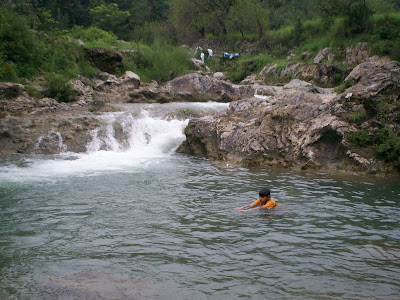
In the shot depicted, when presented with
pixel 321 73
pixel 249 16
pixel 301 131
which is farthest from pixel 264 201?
pixel 249 16

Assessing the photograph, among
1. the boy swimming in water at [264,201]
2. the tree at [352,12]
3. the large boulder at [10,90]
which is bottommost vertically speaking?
the boy swimming in water at [264,201]

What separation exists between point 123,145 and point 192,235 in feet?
27.5

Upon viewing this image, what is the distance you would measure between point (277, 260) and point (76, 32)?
1010 inches

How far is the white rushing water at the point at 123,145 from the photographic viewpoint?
1059 centimetres

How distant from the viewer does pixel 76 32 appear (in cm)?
2738

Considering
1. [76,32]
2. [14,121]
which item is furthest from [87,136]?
[76,32]

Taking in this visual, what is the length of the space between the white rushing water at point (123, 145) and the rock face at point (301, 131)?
150cm

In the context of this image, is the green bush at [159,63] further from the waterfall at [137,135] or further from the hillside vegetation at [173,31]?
the waterfall at [137,135]

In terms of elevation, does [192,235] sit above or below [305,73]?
below

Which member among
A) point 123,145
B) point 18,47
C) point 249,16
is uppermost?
point 249,16

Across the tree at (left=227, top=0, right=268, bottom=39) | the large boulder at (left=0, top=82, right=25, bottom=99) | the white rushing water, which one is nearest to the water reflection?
the white rushing water

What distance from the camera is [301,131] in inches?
455

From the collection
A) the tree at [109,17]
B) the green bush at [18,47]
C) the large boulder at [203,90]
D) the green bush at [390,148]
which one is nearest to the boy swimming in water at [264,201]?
the green bush at [390,148]

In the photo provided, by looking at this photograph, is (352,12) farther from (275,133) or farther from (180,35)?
(275,133)
